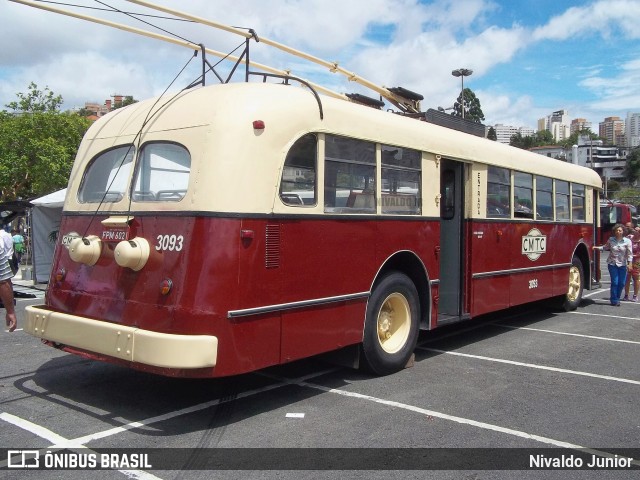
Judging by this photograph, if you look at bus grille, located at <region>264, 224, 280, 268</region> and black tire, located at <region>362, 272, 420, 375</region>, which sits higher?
bus grille, located at <region>264, 224, 280, 268</region>

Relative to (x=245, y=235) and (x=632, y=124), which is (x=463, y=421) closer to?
(x=245, y=235)

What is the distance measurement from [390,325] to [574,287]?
21.0ft

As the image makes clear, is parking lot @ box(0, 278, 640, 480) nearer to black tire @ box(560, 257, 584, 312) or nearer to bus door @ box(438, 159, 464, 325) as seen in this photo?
bus door @ box(438, 159, 464, 325)

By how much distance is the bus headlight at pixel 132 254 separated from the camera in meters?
4.85

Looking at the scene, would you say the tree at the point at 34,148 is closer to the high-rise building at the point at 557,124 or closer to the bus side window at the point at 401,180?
the bus side window at the point at 401,180

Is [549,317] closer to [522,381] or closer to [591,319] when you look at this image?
[591,319]

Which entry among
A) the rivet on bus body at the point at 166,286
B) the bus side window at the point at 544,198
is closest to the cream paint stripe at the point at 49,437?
the rivet on bus body at the point at 166,286

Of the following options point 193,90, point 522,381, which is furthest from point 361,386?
point 193,90

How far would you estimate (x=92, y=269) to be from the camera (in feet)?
17.7

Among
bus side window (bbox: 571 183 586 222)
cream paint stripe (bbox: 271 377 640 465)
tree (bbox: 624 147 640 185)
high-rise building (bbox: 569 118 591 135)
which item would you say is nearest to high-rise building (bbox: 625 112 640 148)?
high-rise building (bbox: 569 118 591 135)

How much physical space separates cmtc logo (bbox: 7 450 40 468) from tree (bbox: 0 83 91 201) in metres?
26.3

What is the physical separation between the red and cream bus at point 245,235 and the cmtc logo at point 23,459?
0.92 metres

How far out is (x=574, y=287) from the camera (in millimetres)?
11633

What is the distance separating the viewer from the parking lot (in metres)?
4.21
